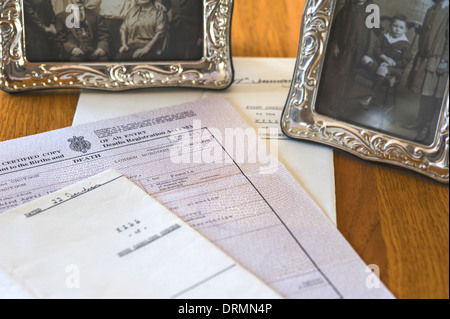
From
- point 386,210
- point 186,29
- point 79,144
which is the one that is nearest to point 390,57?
point 386,210

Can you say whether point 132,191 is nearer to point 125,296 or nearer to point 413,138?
point 125,296

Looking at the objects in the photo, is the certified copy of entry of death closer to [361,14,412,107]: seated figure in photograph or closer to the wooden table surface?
the wooden table surface

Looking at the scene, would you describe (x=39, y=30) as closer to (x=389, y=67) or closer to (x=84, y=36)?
(x=84, y=36)

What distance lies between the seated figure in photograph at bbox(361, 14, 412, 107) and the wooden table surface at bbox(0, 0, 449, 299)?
0.31 feet

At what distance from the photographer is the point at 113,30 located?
699 mm

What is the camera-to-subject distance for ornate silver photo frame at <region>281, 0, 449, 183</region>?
0.56 meters

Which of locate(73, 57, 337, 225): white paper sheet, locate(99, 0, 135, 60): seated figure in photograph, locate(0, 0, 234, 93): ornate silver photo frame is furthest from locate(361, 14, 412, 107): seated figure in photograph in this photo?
locate(99, 0, 135, 60): seated figure in photograph

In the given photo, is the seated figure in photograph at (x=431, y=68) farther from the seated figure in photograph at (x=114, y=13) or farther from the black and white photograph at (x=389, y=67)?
the seated figure in photograph at (x=114, y=13)

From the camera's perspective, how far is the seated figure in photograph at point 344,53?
0.59 metres

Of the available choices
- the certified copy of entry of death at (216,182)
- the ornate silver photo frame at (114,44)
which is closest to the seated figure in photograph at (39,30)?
the ornate silver photo frame at (114,44)

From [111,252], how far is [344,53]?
35cm

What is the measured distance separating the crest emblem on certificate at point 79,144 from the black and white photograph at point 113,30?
0.13m

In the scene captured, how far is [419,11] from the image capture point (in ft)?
1.83

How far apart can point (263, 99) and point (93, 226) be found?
331mm
